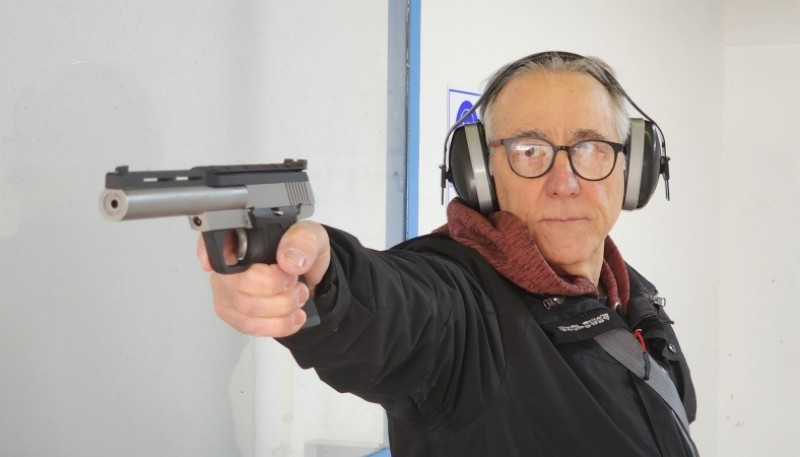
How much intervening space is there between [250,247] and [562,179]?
607mm

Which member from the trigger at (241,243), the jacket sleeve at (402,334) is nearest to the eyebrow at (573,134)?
the jacket sleeve at (402,334)

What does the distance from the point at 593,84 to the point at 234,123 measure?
62 cm

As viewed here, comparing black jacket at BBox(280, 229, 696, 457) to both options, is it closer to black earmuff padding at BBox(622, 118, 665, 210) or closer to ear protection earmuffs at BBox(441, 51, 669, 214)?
ear protection earmuffs at BBox(441, 51, 669, 214)

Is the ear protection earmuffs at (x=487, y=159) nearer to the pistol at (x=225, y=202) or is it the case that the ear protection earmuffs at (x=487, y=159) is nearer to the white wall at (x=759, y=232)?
the pistol at (x=225, y=202)

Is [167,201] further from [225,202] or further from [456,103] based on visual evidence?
[456,103]

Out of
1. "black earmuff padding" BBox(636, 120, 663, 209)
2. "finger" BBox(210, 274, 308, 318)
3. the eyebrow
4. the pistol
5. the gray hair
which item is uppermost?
the gray hair

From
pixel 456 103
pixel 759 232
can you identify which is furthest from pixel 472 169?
pixel 759 232

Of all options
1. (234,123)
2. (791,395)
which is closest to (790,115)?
(791,395)

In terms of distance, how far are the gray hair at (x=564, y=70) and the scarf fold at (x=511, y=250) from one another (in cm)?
15

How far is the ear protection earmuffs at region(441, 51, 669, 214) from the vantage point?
1163 millimetres

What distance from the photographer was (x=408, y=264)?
919 mm

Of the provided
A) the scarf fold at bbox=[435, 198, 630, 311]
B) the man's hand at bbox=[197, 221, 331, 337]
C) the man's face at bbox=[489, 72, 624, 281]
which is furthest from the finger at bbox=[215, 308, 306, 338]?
the man's face at bbox=[489, 72, 624, 281]

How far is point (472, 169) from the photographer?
1.17m

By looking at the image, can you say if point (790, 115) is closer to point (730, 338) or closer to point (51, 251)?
point (730, 338)
